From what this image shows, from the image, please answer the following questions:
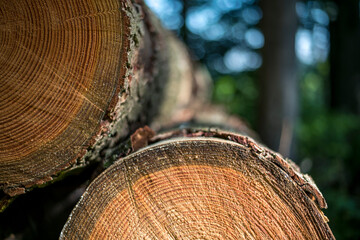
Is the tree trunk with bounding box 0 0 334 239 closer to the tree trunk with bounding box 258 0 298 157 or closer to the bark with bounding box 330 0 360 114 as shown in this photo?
the tree trunk with bounding box 258 0 298 157

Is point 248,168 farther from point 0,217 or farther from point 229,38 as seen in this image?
point 229,38

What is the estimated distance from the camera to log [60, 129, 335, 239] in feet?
3.33

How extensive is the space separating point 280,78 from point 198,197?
3233 mm

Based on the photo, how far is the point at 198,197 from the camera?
41.1 inches

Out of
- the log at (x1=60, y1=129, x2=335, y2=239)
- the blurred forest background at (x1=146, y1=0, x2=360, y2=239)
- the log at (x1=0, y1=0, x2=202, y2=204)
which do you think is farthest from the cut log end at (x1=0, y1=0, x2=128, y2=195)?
the blurred forest background at (x1=146, y1=0, x2=360, y2=239)

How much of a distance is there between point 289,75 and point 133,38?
320 centimetres

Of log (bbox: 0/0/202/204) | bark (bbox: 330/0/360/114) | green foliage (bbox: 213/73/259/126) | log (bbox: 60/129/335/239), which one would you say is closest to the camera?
log (bbox: 60/129/335/239)

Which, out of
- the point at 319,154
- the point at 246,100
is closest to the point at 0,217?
the point at 319,154

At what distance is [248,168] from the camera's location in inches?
40.4

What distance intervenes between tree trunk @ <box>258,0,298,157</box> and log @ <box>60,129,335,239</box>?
Answer: 291 centimetres

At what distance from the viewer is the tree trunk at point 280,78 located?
3853 mm

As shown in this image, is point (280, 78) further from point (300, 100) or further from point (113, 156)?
point (113, 156)

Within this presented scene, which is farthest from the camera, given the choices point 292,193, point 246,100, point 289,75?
point 246,100

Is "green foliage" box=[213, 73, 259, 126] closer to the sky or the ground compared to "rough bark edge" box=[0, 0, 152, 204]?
closer to the ground
